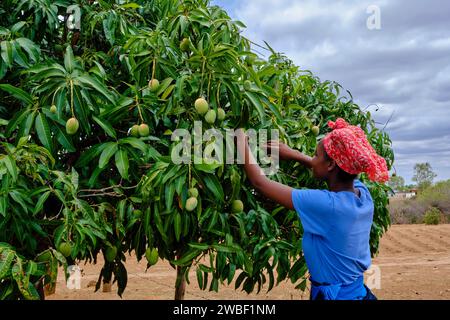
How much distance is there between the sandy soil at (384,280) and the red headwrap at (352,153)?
→ 13.8ft

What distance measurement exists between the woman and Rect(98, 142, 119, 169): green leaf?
61 cm

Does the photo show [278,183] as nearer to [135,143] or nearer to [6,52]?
[135,143]

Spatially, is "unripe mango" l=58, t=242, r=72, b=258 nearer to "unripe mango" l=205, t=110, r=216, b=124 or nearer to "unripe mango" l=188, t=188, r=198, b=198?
"unripe mango" l=188, t=188, r=198, b=198

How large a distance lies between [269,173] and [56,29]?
1670 mm

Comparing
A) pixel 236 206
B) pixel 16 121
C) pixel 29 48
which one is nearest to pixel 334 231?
pixel 236 206

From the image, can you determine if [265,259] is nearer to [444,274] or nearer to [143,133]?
[143,133]

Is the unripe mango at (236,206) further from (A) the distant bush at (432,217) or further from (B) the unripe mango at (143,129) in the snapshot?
(A) the distant bush at (432,217)

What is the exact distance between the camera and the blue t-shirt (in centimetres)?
187

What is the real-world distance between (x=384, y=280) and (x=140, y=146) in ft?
25.0

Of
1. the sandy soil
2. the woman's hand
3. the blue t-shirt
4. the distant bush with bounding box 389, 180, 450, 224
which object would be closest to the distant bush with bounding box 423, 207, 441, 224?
the distant bush with bounding box 389, 180, 450, 224

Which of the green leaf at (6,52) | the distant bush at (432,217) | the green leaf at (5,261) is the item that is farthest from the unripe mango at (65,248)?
the distant bush at (432,217)

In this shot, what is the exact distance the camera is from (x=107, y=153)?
2197 millimetres

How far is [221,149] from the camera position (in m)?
1.88
